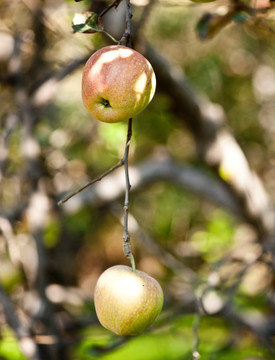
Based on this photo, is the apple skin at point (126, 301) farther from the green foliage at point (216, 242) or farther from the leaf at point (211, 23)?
the green foliage at point (216, 242)

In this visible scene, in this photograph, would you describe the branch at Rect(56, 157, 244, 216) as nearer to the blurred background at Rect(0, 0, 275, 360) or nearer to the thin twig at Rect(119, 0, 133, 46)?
the blurred background at Rect(0, 0, 275, 360)

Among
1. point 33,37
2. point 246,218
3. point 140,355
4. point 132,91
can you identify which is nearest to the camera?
point 132,91

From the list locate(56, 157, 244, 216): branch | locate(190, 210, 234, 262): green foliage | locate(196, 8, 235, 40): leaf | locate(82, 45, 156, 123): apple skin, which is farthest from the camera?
locate(190, 210, 234, 262): green foliage

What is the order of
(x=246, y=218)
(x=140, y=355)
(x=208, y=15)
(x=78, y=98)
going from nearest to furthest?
(x=208, y=15) → (x=246, y=218) → (x=140, y=355) → (x=78, y=98)

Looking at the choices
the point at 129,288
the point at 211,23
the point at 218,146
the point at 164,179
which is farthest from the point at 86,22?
the point at 164,179

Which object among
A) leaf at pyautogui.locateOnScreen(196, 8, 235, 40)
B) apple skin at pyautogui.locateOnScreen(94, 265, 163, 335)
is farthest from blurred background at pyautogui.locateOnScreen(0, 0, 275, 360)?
apple skin at pyautogui.locateOnScreen(94, 265, 163, 335)

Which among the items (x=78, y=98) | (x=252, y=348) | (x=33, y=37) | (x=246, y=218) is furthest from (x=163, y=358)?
(x=78, y=98)

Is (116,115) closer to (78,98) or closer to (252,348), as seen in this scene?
(252,348)
